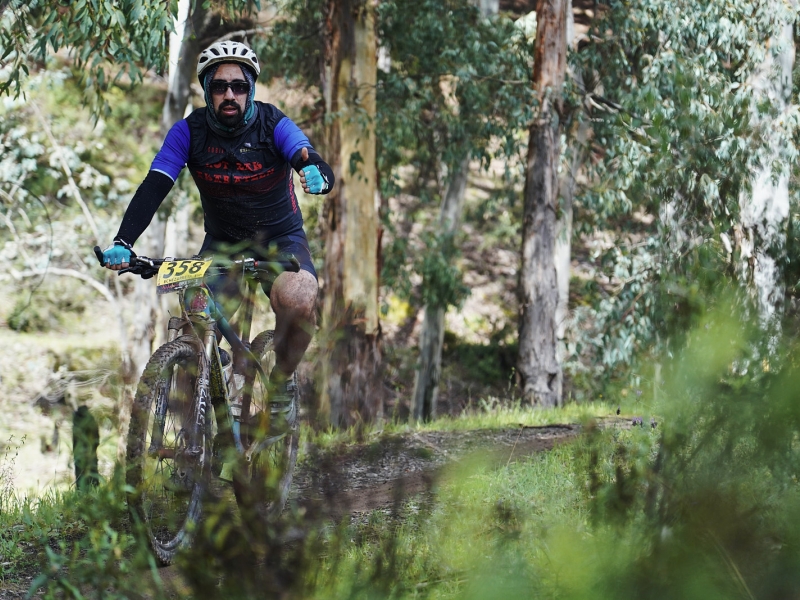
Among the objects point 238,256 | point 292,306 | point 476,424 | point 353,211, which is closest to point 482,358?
point 353,211

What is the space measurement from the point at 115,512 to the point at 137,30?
6.37 metres

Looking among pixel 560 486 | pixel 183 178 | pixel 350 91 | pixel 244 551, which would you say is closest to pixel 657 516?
pixel 244 551

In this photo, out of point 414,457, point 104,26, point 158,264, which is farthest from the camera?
point 104,26

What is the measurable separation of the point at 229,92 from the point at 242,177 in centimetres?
48

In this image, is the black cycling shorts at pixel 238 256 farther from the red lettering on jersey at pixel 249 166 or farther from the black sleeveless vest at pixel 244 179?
the red lettering on jersey at pixel 249 166

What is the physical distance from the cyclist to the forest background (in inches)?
19.3

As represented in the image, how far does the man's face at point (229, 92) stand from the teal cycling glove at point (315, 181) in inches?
26.5

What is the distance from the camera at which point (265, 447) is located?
4781 millimetres

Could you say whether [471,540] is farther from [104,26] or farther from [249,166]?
[104,26]

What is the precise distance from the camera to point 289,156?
5047 millimetres

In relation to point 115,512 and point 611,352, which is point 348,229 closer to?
point 611,352

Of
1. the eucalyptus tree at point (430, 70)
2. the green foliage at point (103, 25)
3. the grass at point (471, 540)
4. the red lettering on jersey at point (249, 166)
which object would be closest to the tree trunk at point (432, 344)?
the eucalyptus tree at point (430, 70)

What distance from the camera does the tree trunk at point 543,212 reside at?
45.3 feet

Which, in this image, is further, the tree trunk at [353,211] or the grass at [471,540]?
the tree trunk at [353,211]
